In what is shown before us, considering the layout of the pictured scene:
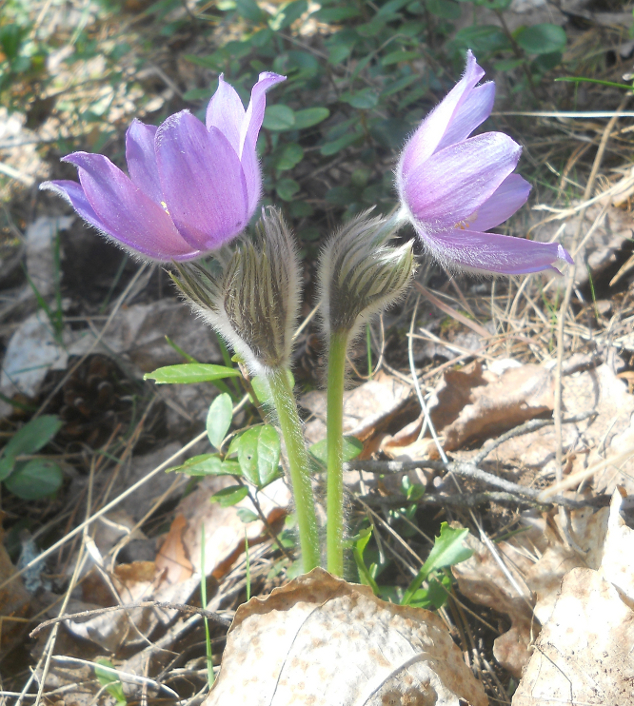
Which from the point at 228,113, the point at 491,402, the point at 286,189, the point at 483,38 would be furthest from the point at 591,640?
the point at 483,38

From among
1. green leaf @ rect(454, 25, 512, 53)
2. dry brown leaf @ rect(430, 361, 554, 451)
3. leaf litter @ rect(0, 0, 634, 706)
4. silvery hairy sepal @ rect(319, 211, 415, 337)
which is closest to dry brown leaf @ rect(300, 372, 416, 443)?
leaf litter @ rect(0, 0, 634, 706)

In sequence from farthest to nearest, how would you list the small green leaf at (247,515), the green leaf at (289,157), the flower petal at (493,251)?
the green leaf at (289,157) → the small green leaf at (247,515) → the flower petal at (493,251)

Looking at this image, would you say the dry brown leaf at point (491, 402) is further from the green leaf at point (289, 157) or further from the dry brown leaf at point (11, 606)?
the dry brown leaf at point (11, 606)

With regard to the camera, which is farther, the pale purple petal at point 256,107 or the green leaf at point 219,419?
the green leaf at point 219,419

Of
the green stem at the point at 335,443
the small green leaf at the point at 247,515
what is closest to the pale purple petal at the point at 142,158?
the green stem at the point at 335,443

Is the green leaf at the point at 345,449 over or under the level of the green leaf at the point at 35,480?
over

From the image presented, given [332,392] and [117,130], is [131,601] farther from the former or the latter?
[117,130]

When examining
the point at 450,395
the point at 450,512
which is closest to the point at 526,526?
the point at 450,512

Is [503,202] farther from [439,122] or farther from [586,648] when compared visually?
[586,648]
